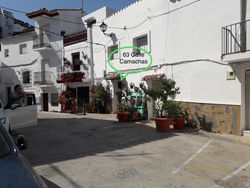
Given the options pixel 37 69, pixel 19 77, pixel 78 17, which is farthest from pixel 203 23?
pixel 19 77

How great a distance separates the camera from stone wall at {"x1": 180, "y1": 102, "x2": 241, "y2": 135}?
6836 millimetres

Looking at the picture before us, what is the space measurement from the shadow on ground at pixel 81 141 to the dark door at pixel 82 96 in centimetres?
683

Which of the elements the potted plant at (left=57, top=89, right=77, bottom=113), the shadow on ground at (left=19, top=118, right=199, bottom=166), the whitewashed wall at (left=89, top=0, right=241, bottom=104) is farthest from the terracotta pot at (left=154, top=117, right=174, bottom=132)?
the potted plant at (left=57, top=89, right=77, bottom=113)

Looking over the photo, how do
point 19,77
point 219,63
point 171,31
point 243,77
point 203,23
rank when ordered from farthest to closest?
point 19,77 → point 171,31 → point 203,23 → point 219,63 → point 243,77

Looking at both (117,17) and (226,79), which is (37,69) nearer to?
(117,17)

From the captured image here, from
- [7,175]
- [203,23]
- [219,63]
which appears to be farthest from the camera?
[203,23]

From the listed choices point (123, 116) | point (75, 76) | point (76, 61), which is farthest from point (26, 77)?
point (123, 116)

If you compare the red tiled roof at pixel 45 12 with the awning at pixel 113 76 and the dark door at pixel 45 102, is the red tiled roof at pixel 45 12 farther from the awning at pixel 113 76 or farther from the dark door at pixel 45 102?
the awning at pixel 113 76

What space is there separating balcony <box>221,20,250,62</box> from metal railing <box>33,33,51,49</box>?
48.9 ft

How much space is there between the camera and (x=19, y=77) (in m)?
19.7

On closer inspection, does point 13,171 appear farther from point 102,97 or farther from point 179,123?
point 102,97

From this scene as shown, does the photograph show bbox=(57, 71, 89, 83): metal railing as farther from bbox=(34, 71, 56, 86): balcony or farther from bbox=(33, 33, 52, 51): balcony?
bbox=(33, 33, 52, 51): balcony

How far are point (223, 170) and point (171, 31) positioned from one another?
270 inches

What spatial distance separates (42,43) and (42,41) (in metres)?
0.34
